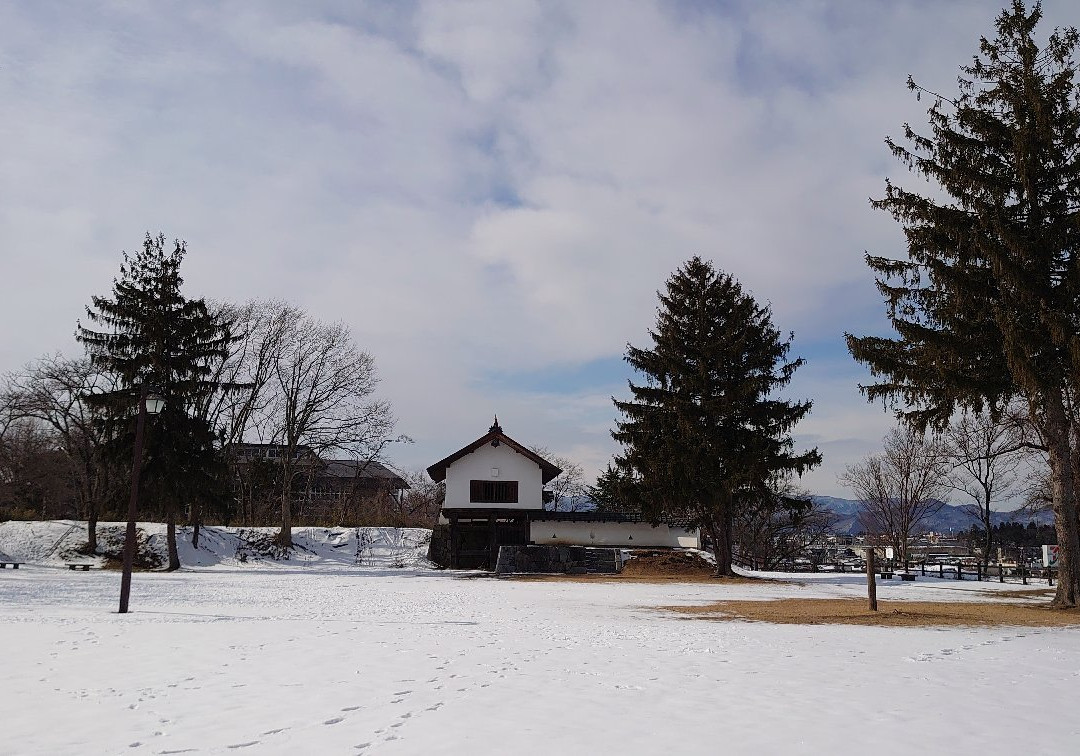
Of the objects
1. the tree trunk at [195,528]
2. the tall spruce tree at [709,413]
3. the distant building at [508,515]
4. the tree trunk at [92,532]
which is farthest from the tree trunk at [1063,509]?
the tree trunk at [92,532]

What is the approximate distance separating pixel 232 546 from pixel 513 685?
3734 cm

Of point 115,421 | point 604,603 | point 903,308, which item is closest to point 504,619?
point 604,603

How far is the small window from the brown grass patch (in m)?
23.1

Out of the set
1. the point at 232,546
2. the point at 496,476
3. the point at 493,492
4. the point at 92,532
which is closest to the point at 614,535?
the point at 493,492

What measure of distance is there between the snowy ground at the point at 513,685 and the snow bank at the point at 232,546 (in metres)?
23.5

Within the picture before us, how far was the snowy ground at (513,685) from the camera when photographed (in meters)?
6.05

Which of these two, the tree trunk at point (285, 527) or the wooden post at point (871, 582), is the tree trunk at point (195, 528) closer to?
the tree trunk at point (285, 527)

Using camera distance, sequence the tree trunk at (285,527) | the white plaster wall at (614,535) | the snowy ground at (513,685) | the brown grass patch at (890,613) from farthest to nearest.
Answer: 1. the white plaster wall at (614,535)
2. the tree trunk at (285,527)
3. the brown grass patch at (890,613)
4. the snowy ground at (513,685)

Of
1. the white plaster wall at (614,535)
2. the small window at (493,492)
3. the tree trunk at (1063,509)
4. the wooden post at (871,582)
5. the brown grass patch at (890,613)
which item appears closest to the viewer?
the brown grass patch at (890,613)

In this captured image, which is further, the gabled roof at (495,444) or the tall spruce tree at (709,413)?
the gabled roof at (495,444)

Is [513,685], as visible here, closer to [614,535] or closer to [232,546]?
[614,535]

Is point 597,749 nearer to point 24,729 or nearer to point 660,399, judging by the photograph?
point 24,729

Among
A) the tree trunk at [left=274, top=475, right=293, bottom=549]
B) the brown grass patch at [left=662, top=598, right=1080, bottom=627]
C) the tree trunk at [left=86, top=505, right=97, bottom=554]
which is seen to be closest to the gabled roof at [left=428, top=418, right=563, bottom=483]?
the tree trunk at [left=274, top=475, right=293, bottom=549]

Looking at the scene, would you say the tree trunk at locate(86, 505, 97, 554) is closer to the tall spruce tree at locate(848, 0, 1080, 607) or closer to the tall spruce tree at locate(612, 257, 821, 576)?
the tall spruce tree at locate(612, 257, 821, 576)
